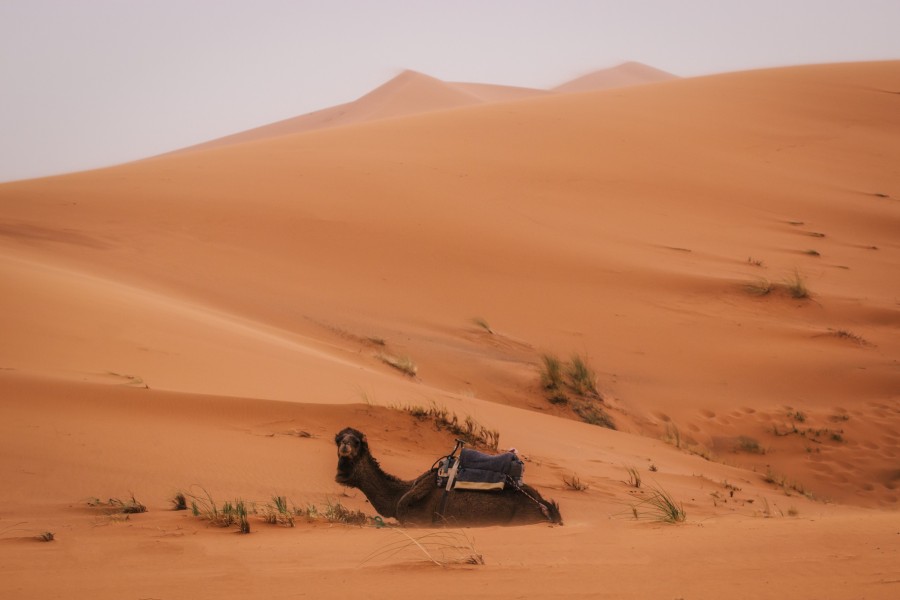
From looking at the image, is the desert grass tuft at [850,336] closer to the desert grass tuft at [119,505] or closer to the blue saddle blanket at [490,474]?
the blue saddle blanket at [490,474]

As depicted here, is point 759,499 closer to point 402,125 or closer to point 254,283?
point 254,283

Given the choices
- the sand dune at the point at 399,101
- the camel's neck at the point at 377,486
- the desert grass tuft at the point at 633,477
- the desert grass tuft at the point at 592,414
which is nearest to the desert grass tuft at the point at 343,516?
the camel's neck at the point at 377,486

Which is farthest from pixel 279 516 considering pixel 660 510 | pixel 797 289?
pixel 797 289

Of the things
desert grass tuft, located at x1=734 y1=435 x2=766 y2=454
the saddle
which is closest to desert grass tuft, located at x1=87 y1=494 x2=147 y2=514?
the saddle

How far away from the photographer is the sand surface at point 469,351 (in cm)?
408

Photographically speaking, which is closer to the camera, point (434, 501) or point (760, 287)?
point (434, 501)

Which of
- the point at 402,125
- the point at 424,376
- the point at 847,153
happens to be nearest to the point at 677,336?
the point at 424,376

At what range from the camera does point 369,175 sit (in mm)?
21641

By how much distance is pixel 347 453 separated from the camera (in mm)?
5328

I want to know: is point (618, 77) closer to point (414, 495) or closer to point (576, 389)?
point (576, 389)

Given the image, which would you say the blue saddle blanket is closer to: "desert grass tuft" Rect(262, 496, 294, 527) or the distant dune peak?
"desert grass tuft" Rect(262, 496, 294, 527)

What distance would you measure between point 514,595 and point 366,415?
14.9ft

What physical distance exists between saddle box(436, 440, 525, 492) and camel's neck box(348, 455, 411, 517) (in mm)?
342

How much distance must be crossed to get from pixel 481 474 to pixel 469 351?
730 centimetres
